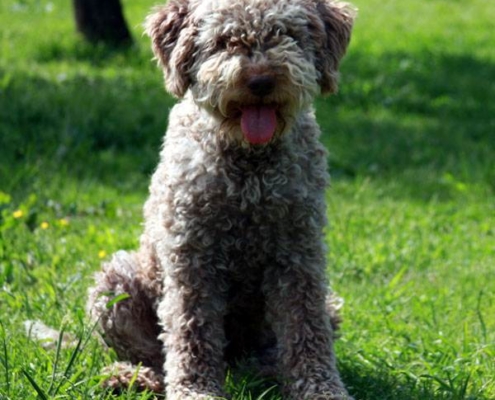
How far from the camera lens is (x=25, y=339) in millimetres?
5391

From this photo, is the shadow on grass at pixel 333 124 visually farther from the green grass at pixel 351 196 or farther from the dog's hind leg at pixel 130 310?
the dog's hind leg at pixel 130 310

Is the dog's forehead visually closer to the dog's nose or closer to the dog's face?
the dog's face

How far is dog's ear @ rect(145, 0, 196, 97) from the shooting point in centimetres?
483

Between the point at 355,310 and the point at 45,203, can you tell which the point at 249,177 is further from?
the point at 45,203

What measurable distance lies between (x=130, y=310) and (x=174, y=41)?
136 centimetres

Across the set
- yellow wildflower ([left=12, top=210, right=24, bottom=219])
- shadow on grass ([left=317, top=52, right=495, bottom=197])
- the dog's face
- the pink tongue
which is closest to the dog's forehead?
the dog's face

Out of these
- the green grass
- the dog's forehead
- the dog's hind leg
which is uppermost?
the dog's forehead

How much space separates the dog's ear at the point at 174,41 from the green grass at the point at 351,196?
1.21 m

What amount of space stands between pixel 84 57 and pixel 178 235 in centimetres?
802

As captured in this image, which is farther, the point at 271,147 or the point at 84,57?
the point at 84,57

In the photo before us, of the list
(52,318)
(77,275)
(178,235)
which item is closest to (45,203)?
(77,275)

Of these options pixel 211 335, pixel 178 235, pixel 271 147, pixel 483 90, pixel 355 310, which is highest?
pixel 271 147

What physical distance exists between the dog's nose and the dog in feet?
0.26

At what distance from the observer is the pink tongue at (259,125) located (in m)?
4.70
